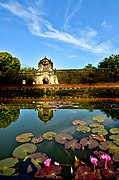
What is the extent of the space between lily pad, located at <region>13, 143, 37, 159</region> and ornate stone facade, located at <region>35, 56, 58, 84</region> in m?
21.0

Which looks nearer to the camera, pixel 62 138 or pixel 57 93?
pixel 62 138

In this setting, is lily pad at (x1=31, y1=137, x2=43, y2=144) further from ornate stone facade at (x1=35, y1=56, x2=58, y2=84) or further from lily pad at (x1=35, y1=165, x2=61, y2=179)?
ornate stone facade at (x1=35, y1=56, x2=58, y2=84)

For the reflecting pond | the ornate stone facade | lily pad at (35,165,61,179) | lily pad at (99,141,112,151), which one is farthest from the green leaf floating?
the ornate stone facade

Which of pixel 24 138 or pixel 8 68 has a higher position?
pixel 8 68

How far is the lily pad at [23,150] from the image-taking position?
296 cm

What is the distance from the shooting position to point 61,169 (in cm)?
258

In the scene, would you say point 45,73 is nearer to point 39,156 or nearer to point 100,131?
point 100,131

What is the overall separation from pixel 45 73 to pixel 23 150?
849 inches

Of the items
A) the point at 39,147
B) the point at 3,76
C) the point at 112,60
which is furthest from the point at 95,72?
the point at 112,60

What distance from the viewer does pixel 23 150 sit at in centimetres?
312

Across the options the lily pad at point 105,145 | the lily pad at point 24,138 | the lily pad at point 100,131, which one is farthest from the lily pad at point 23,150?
the lily pad at point 100,131

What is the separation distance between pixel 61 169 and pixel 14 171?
63cm

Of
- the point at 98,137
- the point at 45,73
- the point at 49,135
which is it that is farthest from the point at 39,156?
the point at 45,73

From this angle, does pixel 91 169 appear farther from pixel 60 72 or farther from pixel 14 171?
pixel 60 72
